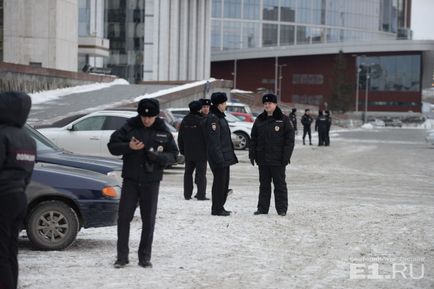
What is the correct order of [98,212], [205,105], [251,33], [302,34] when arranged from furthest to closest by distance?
[302,34], [251,33], [205,105], [98,212]

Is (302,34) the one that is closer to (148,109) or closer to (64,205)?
(64,205)

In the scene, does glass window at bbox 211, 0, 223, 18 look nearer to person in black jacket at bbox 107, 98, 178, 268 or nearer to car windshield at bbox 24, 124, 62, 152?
car windshield at bbox 24, 124, 62, 152

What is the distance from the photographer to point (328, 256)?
29.7 feet

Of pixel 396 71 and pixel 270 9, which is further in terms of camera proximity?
pixel 270 9

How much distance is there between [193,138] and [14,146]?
842 centimetres

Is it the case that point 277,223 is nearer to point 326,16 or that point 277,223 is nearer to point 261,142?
point 261,142

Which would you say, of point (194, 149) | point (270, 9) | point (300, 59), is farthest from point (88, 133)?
point (270, 9)

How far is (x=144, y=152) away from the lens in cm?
805

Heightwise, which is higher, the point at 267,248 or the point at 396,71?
the point at 396,71

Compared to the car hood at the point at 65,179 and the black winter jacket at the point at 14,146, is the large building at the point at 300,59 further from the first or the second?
Result: the black winter jacket at the point at 14,146

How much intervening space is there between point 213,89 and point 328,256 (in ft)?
149

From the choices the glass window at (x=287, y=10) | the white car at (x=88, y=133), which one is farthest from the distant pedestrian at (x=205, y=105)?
→ the glass window at (x=287, y=10)

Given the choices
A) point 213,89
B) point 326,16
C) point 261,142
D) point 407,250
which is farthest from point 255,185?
point 326,16

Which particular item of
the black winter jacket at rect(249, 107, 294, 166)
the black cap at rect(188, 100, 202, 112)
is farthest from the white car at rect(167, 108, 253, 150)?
the black winter jacket at rect(249, 107, 294, 166)
